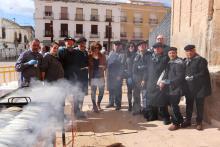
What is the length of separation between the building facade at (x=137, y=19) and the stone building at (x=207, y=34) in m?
44.4

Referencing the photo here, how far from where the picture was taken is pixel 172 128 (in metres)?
6.21

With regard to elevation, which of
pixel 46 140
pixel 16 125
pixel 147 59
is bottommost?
pixel 46 140

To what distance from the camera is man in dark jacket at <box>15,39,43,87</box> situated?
21.0ft

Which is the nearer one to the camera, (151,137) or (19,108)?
(19,108)

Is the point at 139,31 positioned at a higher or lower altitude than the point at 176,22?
higher

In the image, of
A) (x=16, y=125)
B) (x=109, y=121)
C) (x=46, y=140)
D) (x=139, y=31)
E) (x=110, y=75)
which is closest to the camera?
(x=16, y=125)

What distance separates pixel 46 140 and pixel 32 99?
0.84m

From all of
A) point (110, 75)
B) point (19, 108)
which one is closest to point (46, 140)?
point (19, 108)

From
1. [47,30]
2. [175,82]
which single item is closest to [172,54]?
[175,82]

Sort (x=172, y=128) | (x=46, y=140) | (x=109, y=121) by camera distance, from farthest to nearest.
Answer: (x=109, y=121) < (x=172, y=128) < (x=46, y=140)

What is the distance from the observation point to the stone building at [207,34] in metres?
6.42

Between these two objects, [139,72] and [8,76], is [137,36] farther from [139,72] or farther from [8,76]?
[139,72]

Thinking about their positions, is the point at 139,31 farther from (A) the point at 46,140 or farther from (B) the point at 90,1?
(A) the point at 46,140

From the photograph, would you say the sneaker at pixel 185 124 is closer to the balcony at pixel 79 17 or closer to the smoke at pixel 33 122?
the smoke at pixel 33 122
